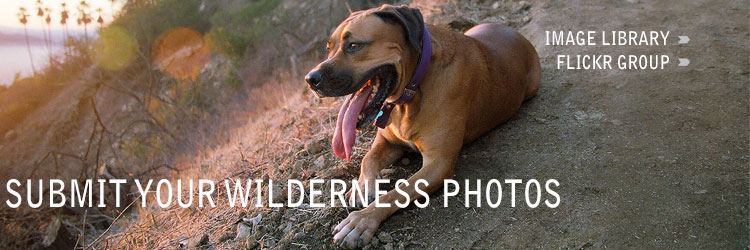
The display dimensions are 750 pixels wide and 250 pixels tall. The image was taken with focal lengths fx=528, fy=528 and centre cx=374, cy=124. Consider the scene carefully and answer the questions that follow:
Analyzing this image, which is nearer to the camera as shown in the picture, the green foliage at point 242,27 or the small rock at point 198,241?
the small rock at point 198,241

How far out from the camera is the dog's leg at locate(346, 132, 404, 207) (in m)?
3.38

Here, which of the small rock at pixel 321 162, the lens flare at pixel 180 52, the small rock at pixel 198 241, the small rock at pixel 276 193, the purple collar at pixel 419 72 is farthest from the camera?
the lens flare at pixel 180 52

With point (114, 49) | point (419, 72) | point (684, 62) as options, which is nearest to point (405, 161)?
point (419, 72)

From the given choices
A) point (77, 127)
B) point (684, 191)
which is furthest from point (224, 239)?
point (77, 127)

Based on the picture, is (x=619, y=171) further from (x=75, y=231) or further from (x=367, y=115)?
(x=75, y=231)

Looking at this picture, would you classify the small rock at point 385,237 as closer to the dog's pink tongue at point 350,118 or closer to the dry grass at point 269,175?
the dry grass at point 269,175

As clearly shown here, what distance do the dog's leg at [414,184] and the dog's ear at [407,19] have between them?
620 millimetres

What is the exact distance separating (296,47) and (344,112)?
1433cm

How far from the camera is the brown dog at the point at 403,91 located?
2.97m

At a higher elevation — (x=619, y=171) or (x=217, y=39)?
(x=619, y=171)

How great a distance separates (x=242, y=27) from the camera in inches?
795

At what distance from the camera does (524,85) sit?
4418mm

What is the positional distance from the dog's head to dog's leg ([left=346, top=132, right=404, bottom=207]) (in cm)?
51

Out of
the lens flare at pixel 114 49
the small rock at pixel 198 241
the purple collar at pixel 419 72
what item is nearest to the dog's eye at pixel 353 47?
the purple collar at pixel 419 72
